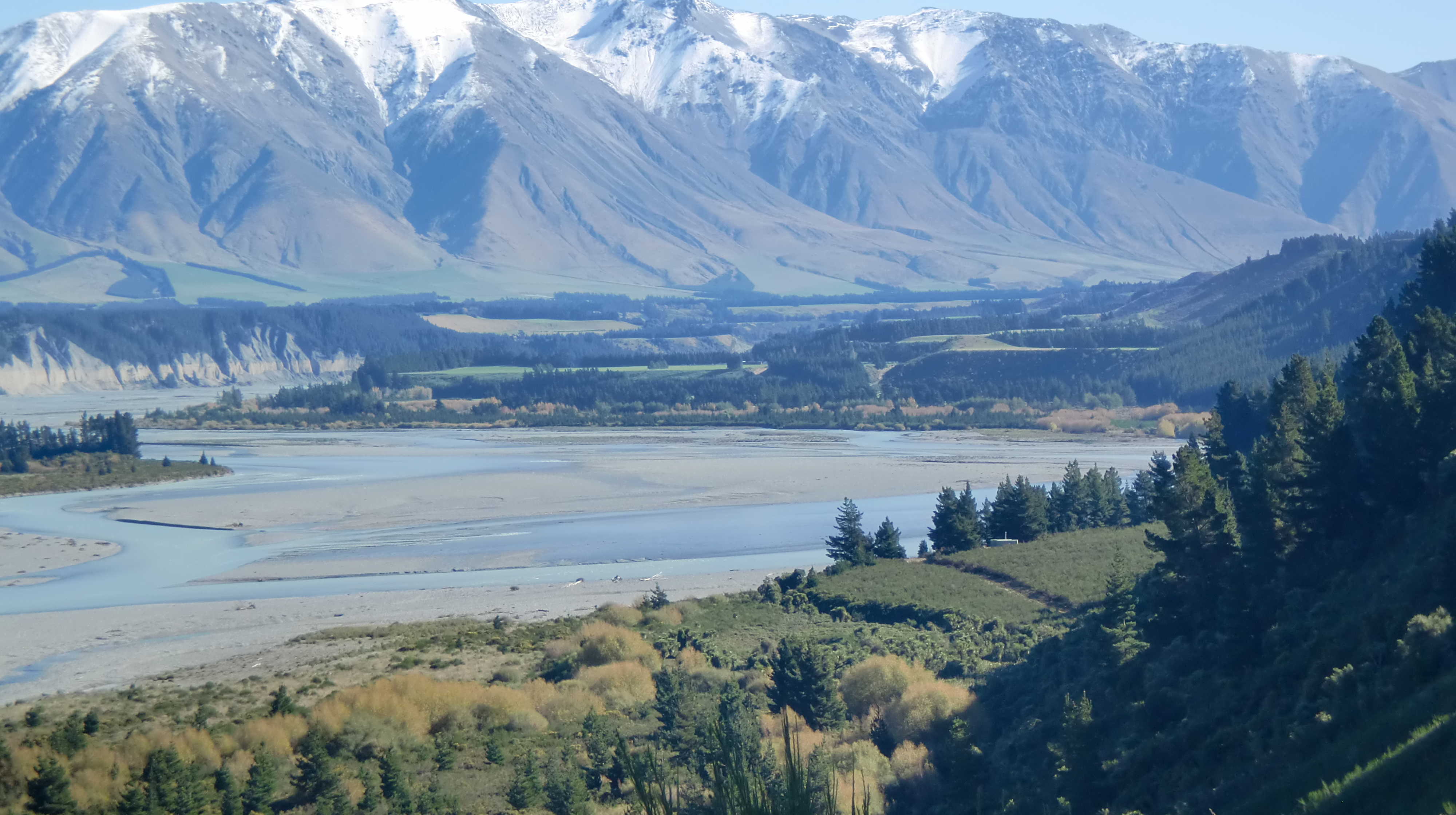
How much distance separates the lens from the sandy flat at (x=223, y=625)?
49.4m

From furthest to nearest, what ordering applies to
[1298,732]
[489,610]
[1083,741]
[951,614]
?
[489,610] < [951,614] < [1083,741] < [1298,732]

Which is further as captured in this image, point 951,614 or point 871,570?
point 871,570

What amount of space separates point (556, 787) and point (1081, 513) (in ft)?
125

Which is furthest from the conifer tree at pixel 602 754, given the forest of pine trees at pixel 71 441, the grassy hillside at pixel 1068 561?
the forest of pine trees at pixel 71 441

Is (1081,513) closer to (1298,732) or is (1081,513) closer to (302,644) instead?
(302,644)

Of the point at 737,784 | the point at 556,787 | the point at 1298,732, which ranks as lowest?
the point at 556,787

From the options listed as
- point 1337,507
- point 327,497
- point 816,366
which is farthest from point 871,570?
point 816,366

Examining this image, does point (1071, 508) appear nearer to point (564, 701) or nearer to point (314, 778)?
point (564, 701)

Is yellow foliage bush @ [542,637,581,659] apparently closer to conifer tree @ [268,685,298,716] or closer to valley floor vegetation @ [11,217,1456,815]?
valley floor vegetation @ [11,217,1456,815]

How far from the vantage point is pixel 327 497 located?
94.4m

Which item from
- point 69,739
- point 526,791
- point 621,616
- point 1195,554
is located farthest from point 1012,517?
point 69,739

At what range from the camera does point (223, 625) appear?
5741 centimetres

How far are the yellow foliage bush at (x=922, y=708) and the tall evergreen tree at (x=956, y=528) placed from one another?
23577mm

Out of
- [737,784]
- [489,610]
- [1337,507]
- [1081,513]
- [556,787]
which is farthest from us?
[1081,513]
